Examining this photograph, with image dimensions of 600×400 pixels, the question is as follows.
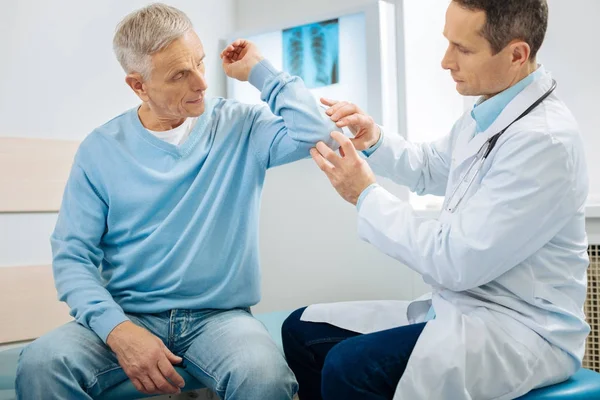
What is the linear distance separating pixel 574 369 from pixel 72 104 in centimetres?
189

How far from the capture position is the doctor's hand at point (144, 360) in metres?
1.54

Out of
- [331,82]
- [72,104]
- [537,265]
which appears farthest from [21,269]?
[537,265]

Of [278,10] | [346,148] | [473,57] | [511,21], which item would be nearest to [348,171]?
[346,148]

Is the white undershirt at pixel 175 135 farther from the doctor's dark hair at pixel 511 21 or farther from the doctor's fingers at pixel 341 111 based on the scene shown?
the doctor's dark hair at pixel 511 21

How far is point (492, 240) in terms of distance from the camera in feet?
4.37

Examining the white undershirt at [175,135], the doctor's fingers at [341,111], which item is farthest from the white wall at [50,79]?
the doctor's fingers at [341,111]

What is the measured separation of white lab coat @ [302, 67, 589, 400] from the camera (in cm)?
133

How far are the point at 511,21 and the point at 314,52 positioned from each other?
1378mm

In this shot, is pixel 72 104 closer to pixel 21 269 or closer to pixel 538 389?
pixel 21 269

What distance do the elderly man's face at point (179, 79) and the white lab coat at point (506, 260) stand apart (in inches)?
21.4

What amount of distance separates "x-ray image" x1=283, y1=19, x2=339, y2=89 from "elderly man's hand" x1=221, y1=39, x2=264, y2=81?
35.2 inches

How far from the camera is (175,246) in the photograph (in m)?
1.71

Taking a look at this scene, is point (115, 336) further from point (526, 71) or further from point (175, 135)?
point (526, 71)

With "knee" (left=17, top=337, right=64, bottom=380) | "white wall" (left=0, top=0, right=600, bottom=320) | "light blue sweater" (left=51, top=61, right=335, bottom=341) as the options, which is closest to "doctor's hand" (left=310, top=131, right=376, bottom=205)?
"light blue sweater" (left=51, top=61, right=335, bottom=341)
